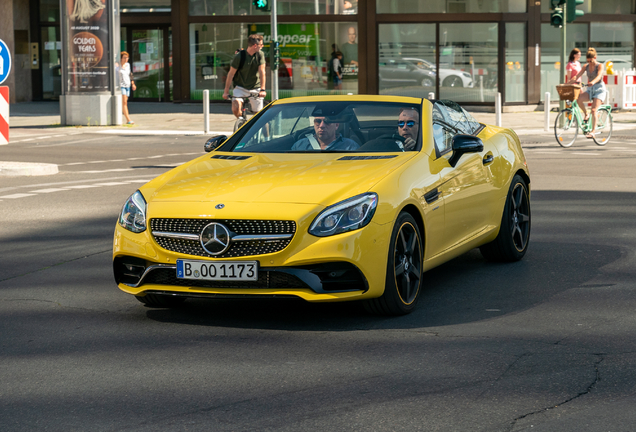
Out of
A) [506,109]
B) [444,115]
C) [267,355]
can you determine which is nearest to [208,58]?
[506,109]

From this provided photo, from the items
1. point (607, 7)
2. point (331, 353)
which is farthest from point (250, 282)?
point (607, 7)

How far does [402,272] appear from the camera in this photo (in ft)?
20.0

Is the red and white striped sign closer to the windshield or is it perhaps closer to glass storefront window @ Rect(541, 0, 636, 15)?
the windshield

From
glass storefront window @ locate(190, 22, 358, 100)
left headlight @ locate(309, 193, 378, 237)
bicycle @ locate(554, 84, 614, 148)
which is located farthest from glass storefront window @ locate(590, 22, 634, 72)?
left headlight @ locate(309, 193, 378, 237)

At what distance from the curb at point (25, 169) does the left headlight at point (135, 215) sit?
9708 millimetres

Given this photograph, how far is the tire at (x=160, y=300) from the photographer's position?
6.34m

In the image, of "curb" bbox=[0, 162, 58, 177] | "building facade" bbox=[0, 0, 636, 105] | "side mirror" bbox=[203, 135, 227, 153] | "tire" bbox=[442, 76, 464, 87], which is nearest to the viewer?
"side mirror" bbox=[203, 135, 227, 153]

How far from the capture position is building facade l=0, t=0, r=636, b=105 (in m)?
31.6

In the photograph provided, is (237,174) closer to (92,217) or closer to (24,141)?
(92,217)

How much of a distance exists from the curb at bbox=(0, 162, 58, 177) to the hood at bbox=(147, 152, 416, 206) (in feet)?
30.2

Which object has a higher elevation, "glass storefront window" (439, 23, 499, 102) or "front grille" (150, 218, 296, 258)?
"glass storefront window" (439, 23, 499, 102)

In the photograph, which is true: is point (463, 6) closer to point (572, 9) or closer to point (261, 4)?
point (572, 9)

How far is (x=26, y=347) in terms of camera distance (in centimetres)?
550

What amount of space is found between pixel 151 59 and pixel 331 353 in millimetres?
31372
